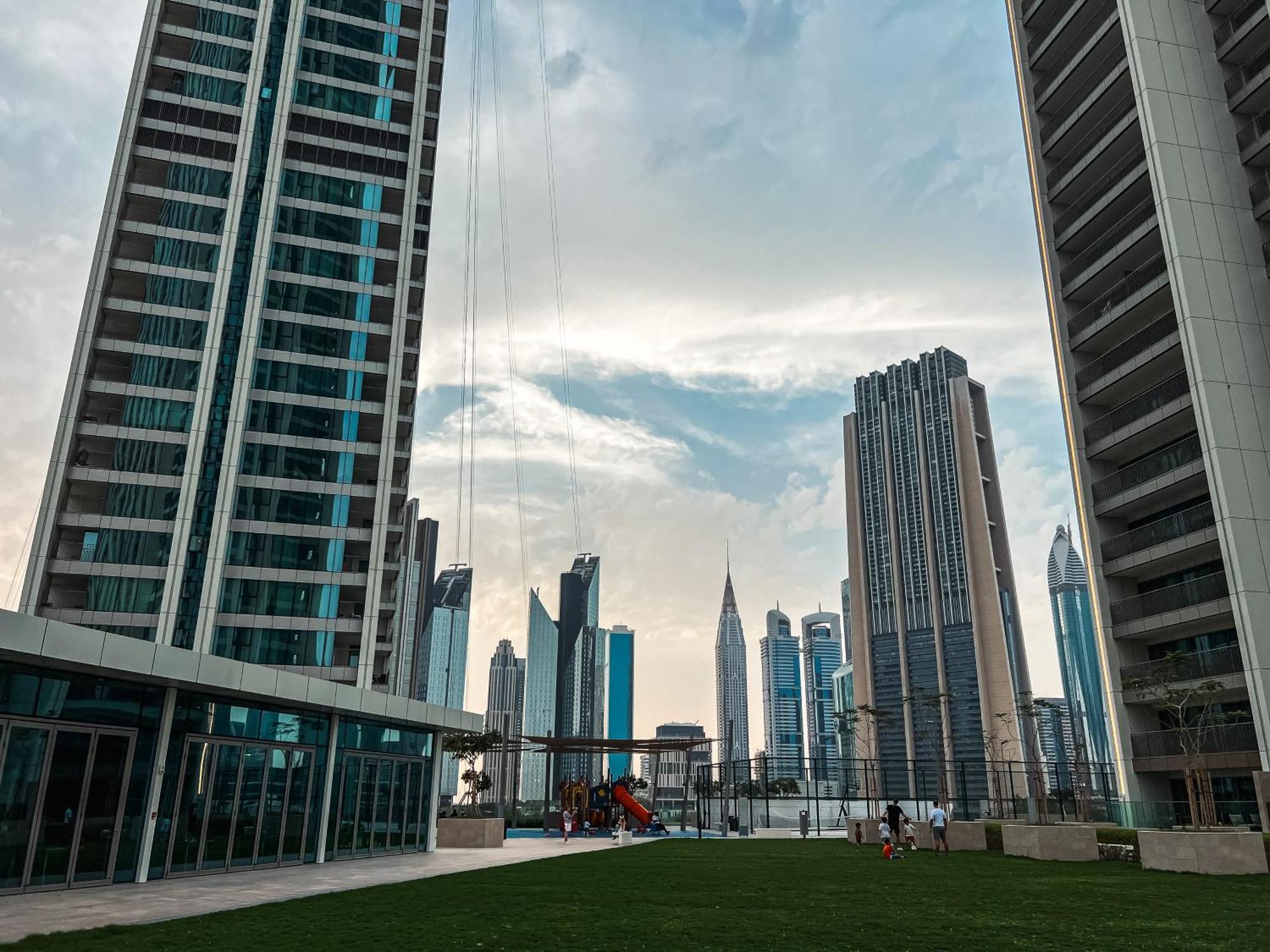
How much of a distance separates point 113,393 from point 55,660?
4753 cm

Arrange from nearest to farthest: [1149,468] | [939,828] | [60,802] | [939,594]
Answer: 1. [60,802]
2. [939,828]
3. [1149,468]
4. [939,594]

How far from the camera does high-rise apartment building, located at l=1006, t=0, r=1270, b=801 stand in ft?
143

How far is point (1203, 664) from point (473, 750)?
36.4 meters

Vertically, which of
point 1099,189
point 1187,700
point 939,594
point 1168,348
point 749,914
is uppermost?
point 939,594

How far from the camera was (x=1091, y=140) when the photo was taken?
5638cm

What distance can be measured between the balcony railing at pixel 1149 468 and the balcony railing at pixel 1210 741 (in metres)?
12.9

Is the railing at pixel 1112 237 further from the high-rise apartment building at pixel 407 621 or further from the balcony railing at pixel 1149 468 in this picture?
A: the high-rise apartment building at pixel 407 621

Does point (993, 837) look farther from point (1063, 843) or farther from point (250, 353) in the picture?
point (250, 353)

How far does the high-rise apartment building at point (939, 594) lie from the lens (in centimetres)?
17275

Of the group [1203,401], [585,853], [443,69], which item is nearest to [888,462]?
[443,69]

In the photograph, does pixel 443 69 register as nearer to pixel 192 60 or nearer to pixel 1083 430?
pixel 192 60

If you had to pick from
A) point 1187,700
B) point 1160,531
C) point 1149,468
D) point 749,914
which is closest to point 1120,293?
point 1149,468

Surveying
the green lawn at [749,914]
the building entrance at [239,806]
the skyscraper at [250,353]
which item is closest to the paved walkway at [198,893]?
the building entrance at [239,806]

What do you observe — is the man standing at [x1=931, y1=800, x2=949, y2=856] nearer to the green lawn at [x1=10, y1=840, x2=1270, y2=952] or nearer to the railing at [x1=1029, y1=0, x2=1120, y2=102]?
the green lawn at [x1=10, y1=840, x2=1270, y2=952]
